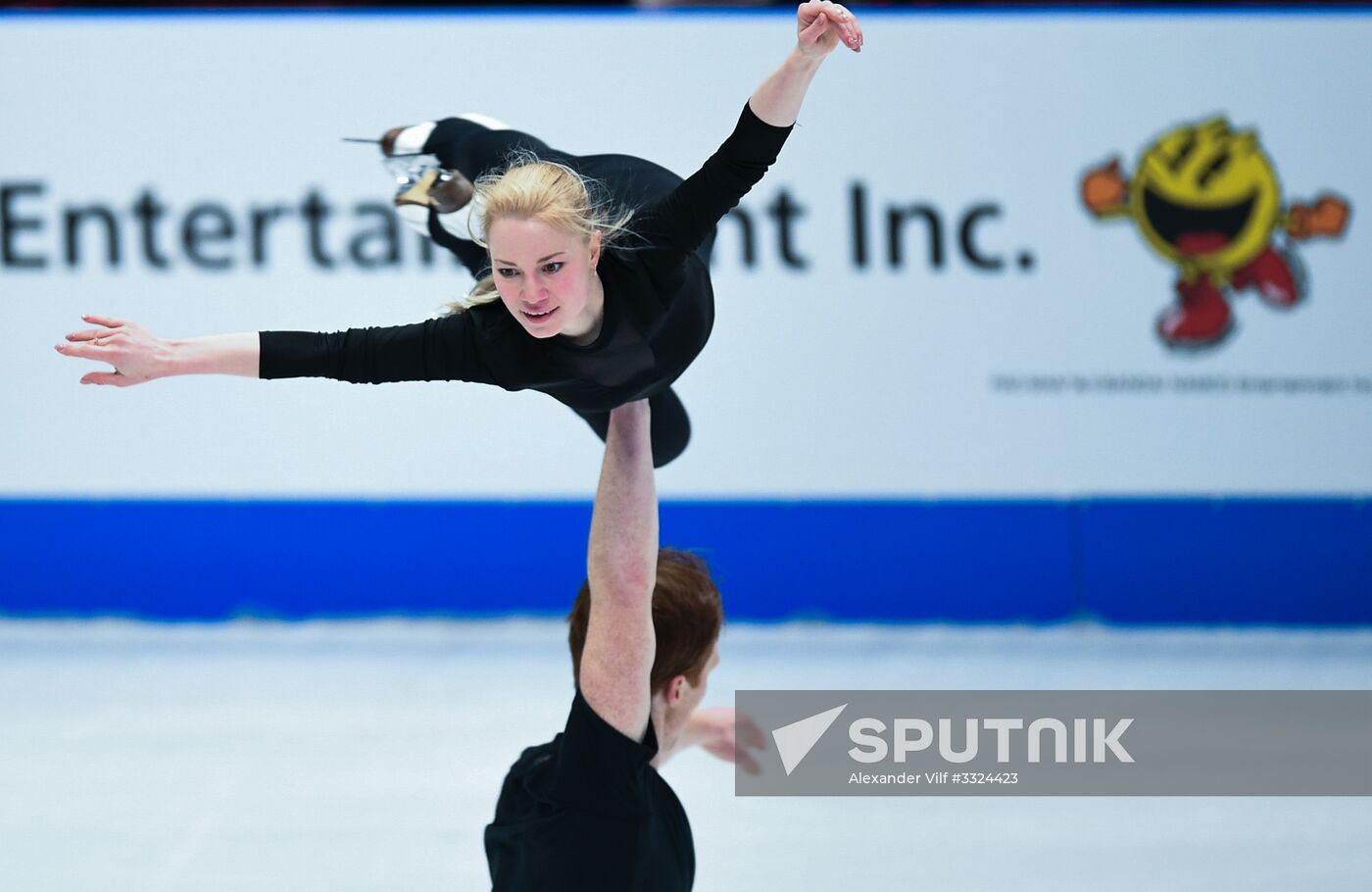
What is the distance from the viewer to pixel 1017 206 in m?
6.10

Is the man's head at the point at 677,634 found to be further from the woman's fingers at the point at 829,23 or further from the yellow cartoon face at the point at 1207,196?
the yellow cartoon face at the point at 1207,196

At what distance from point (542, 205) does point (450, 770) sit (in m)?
2.20

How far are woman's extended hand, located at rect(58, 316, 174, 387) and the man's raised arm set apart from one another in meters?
0.70

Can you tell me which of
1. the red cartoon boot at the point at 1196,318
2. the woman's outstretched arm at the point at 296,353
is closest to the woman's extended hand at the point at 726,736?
the woman's outstretched arm at the point at 296,353

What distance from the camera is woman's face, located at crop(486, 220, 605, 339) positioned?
2.65 m

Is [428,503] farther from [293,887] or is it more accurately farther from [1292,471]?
[1292,471]

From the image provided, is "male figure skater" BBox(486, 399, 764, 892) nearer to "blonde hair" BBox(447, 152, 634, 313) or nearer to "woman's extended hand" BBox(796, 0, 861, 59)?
"blonde hair" BBox(447, 152, 634, 313)

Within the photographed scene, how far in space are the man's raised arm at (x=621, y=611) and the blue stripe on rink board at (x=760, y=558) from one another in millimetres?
3733

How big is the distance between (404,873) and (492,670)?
6.07ft

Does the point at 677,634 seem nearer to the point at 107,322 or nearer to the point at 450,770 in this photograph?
the point at 107,322

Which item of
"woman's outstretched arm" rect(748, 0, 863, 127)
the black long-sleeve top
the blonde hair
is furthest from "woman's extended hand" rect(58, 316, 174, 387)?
"woman's outstretched arm" rect(748, 0, 863, 127)

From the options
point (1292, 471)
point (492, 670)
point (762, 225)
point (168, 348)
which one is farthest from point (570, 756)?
point (1292, 471)

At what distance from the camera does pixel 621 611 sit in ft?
7.51

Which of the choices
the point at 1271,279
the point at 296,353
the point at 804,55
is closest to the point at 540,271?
the point at 296,353
